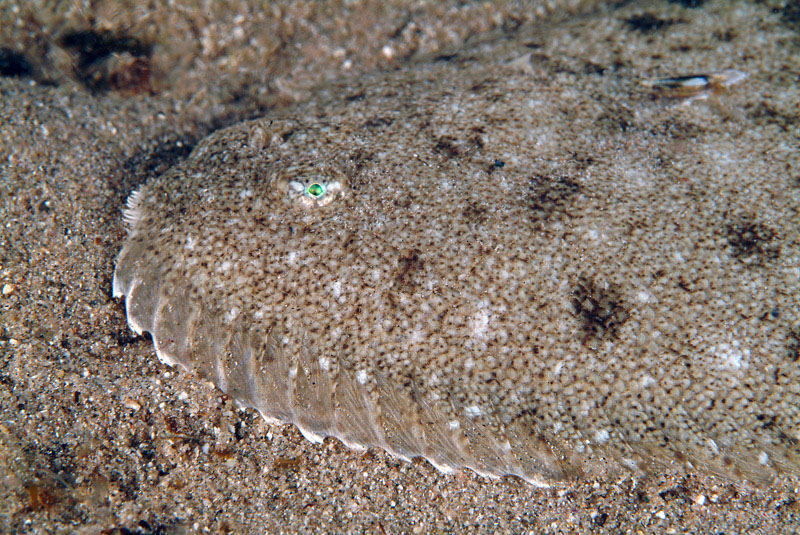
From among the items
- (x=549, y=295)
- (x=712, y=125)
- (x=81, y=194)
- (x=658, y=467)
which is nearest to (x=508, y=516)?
(x=658, y=467)

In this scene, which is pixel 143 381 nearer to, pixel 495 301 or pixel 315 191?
pixel 315 191

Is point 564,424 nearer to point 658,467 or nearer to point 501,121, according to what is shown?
point 658,467

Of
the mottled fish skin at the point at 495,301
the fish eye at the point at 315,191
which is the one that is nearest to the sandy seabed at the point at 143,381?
the mottled fish skin at the point at 495,301

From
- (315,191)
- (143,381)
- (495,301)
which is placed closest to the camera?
(495,301)

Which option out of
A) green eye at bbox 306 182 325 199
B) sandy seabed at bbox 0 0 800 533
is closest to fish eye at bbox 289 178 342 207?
green eye at bbox 306 182 325 199

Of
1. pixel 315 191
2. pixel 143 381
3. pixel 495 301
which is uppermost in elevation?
pixel 315 191

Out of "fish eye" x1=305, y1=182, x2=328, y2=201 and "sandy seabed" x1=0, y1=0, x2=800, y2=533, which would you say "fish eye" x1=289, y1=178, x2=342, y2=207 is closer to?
"fish eye" x1=305, y1=182, x2=328, y2=201

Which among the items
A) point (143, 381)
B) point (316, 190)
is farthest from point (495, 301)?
point (143, 381)

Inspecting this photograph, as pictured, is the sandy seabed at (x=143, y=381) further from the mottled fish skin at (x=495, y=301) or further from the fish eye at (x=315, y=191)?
the fish eye at (x=315, y=191)
